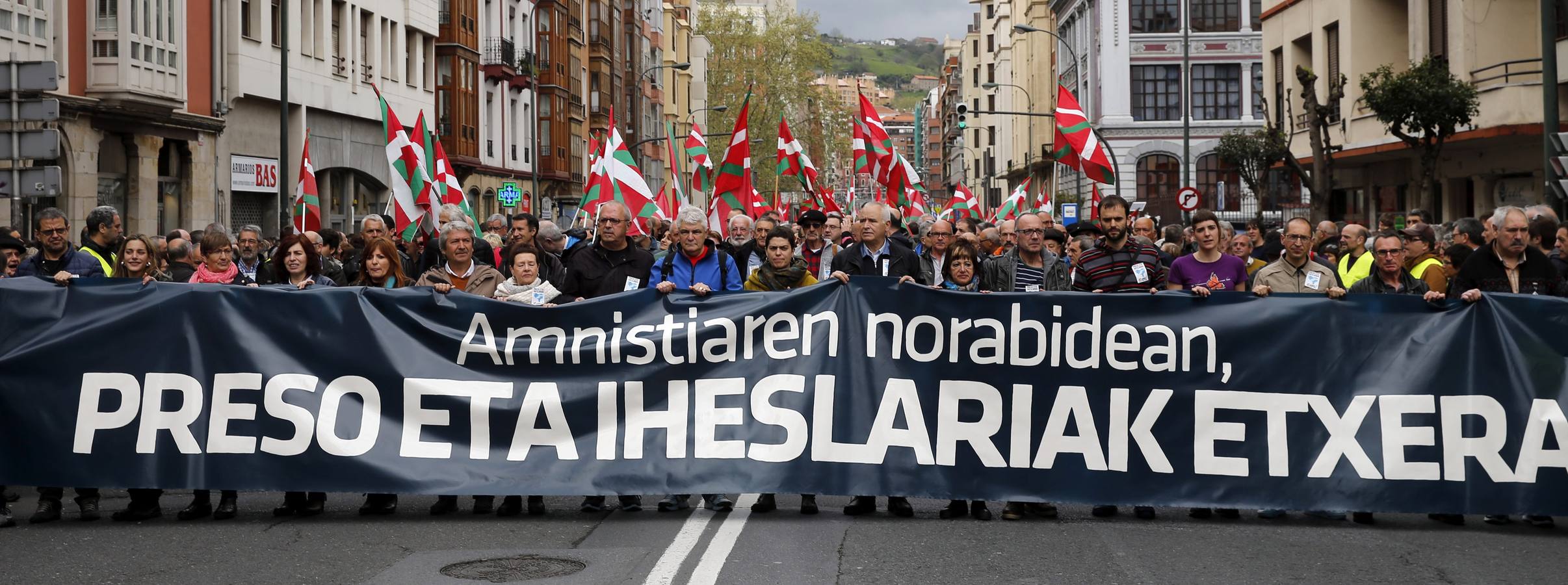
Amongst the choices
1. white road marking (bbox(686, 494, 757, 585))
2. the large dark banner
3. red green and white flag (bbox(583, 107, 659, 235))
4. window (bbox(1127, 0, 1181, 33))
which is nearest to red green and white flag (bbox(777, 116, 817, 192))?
red green and white flag (bbox(583, 107, 659, 235))

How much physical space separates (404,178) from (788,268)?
437 inches

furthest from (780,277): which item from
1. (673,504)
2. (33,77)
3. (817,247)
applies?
(33,77)

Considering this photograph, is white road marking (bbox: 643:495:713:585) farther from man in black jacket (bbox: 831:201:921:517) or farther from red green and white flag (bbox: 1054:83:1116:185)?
red green and white flag (bbox: 1054:83:1116:185)

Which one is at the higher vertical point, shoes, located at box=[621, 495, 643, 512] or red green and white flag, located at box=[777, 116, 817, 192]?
red green and white flag, located at box=[777, 116, 817, 192]

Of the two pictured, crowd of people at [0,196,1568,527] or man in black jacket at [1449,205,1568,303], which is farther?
man in black jacket at [1449,205,1568,303]

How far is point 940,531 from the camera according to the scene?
848 centimetres

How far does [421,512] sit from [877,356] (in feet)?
8.61

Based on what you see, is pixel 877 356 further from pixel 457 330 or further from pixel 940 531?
pixel 457 330

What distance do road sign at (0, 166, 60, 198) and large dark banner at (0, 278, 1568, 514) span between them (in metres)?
6.09

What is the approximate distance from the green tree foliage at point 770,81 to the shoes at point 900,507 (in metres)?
75.9

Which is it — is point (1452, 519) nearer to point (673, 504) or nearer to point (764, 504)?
point (764, 504)

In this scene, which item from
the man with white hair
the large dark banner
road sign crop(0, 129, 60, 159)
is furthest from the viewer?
road sign crop(0, 129, 60, 159)

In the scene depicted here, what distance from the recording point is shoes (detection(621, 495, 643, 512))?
30.2ft

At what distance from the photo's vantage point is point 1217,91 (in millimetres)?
73000
